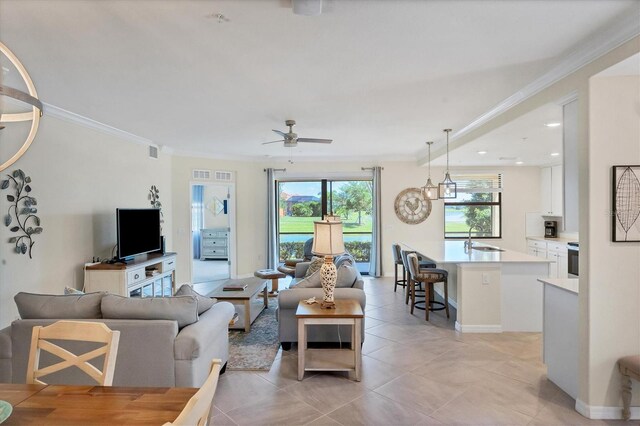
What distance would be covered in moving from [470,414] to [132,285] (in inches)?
164

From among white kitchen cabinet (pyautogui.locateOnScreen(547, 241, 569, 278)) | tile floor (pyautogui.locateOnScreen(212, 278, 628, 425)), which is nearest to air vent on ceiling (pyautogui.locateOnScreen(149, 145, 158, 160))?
tile floor (pyautogui.locateOnScreen(212, 278, 628, 425))

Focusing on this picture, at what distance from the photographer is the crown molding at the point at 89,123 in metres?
3.96

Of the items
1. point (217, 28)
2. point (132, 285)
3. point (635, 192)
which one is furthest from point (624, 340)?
point (132, 285)

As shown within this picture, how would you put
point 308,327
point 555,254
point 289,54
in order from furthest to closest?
point 555,254
point 308,327
point 289,54

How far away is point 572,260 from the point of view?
249 inches

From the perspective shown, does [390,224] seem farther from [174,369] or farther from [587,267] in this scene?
[174,369]

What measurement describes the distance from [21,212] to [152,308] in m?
2.20

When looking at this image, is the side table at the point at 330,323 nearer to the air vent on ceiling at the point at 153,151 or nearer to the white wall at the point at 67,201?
the white wall at the point at 67,201

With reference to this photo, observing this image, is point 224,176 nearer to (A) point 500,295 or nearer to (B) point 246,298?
(B) point 246,298

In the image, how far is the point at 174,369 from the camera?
2525 millimetres

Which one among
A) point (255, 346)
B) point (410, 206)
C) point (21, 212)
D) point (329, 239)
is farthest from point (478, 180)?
point (21, 212)

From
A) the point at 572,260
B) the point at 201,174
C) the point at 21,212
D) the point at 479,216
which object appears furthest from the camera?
the point at 479,216

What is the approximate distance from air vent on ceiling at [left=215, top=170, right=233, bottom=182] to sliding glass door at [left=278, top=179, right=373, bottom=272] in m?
1.14

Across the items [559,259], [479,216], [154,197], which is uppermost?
[154,197]
